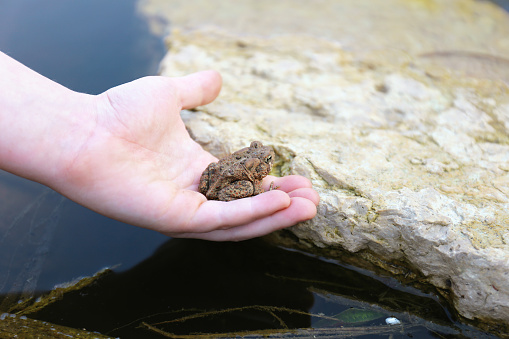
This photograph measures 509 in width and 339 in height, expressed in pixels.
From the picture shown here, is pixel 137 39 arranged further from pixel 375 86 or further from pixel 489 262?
pixel 489 262

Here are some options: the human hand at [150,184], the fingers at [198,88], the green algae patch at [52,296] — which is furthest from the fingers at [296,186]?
the green algae patch at [52,296]

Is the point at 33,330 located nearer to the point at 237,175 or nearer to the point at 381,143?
the point at 237,175

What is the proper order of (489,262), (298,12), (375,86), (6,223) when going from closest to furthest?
(489,262)
(6,223)
(375,86)
(298,12)

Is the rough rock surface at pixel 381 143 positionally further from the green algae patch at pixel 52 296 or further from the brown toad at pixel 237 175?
the green algae patch at pixel 52 296

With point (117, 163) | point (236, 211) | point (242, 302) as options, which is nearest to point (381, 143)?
point (236, 211)

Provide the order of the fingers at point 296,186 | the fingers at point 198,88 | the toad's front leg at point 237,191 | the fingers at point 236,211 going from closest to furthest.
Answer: the fingers at point 236,211
the fingers at point 296,186
the toad's front leg at point 237,191
the fingers at point 198,88

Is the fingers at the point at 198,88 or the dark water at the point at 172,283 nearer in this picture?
the dark water at the point at 172,283

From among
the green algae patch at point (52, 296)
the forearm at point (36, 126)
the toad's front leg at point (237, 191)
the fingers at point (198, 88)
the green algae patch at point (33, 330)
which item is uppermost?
the fingers at point (198, 88)

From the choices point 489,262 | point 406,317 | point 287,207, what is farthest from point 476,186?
point 287,207
